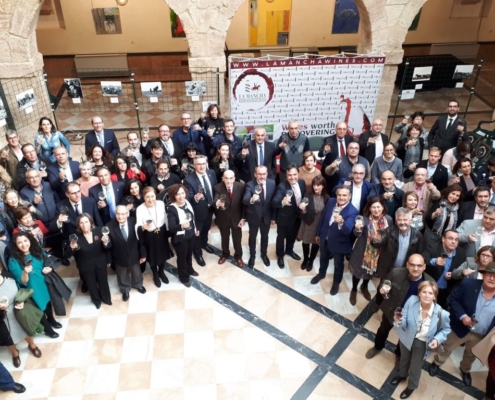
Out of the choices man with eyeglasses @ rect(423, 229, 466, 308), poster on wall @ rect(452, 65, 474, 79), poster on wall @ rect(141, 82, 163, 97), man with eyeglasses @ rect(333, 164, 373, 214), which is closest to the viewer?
man with eyeglasses @ rect(423, 229, 466, 308)

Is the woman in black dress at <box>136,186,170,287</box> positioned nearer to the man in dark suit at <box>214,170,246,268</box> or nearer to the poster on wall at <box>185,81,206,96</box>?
the man in dark suit at <box>214,170,246,268</box>

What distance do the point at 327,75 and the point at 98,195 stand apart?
5.08 metres

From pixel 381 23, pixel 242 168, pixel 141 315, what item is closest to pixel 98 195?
pixel 141 315

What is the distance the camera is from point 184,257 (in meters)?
6.29

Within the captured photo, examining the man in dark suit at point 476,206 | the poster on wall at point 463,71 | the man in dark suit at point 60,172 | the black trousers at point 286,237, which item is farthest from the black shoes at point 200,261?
the poster on wall at point 463,71

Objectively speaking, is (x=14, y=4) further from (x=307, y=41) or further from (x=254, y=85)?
(x=307, y=41)

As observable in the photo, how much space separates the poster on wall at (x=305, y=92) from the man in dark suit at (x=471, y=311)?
5.01 metres

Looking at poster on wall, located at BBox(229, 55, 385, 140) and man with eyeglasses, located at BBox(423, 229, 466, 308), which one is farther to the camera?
poster on wall, located at BBox(229, 55, 385, 140)

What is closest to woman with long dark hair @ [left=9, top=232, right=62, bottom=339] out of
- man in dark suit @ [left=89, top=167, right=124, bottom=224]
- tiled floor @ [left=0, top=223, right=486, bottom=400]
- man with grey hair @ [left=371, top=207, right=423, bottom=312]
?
tiled floor @ [left=0, top=223, right=486, bottom=400]

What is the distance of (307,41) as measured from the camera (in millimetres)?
14211

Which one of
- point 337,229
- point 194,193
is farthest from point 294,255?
point 194,193

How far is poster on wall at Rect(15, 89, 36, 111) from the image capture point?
8.44 metres

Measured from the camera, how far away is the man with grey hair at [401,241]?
509cm

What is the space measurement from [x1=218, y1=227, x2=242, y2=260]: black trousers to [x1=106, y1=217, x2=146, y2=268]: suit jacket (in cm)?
124
